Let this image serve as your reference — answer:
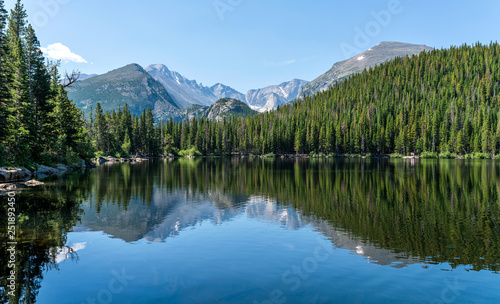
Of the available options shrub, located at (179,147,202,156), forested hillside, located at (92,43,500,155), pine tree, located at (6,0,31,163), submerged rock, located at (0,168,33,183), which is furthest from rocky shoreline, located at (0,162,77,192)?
shrub, located at (179,147,202,156)

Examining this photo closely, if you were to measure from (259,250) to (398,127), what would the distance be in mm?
167497

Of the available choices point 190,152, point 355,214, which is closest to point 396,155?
point 190,152

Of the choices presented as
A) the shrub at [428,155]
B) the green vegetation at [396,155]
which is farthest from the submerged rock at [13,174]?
the shrub at [428,155]

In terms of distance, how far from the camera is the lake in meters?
11.4

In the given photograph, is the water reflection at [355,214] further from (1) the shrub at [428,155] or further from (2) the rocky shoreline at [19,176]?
(1) the shrub at [428,155]

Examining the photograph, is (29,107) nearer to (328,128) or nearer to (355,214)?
(355,214)

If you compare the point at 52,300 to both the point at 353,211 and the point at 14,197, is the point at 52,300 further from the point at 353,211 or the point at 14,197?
the point at 14,197

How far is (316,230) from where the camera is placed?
20.2 metres

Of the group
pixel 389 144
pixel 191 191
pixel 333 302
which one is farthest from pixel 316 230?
pixel 389 144

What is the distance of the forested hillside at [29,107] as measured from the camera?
40.1 metres

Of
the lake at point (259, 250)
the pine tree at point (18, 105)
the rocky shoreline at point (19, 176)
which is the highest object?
the pine tree at point (18, 105)

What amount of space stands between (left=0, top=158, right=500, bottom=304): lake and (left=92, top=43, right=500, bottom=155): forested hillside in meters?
133

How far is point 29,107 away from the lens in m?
45.4

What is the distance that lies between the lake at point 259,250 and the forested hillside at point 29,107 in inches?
701
